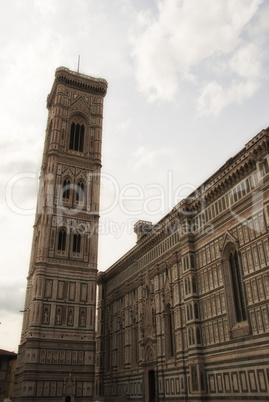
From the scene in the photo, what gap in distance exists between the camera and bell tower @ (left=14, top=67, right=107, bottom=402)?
1359 inches

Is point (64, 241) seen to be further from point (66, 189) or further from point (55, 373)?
point (55, 373)

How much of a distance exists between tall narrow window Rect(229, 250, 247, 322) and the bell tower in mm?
17582

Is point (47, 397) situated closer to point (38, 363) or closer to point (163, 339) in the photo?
point (38, 363)

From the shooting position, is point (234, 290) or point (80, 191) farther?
point (80, 191)

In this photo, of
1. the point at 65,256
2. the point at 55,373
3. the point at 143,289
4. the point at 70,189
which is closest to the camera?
the point at 55,373

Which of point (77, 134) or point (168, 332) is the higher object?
point (77, 134)

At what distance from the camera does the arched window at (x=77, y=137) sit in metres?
46.5

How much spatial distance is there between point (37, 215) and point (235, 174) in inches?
1037

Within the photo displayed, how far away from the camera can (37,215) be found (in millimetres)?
45250

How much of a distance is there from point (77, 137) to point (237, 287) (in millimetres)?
29048

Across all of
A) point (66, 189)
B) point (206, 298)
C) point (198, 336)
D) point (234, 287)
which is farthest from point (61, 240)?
point (234, 287)

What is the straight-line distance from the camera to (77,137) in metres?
47.1

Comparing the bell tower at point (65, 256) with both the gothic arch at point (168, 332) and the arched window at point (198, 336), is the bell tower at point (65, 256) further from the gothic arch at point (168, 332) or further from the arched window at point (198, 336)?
the arched window at point (198, 336)

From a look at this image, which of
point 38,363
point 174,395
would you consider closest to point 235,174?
point 174,395
